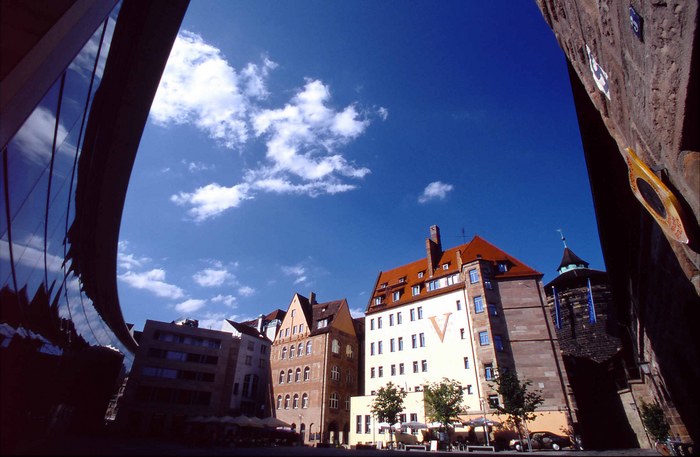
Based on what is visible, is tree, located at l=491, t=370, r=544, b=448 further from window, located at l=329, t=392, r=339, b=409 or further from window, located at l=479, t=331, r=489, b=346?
window, located at l=329, t=392, r=339, b=409

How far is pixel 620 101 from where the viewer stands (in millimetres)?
5473

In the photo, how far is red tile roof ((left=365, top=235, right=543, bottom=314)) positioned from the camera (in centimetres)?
3550

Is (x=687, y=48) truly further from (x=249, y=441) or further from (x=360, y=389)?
(x=360, y=389)

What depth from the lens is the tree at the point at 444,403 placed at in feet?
89.9

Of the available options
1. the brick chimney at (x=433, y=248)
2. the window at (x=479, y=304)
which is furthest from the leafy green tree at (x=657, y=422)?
the brick chimney at (x=433, y=248)

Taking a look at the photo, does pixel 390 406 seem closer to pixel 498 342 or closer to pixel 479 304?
pixel 498 342

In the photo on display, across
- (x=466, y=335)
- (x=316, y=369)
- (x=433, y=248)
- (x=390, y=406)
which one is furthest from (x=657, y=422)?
(x=316, y=369)

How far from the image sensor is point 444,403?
27547mm

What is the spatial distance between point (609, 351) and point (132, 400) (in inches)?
2235

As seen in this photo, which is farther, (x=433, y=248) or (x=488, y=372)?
(x=433, y=248)

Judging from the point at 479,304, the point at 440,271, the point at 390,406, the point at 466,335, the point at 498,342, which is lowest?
the point at 390,406

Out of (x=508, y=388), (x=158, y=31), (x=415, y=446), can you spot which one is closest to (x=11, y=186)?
(x=158, y=31)

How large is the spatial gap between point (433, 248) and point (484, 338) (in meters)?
13.7

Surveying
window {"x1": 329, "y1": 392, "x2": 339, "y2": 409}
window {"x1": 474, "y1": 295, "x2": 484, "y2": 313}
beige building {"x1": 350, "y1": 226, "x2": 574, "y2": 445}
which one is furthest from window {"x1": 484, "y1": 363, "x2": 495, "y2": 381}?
window {"x1": 329, "y1": 392, "x2": 339, "y2": 409}
